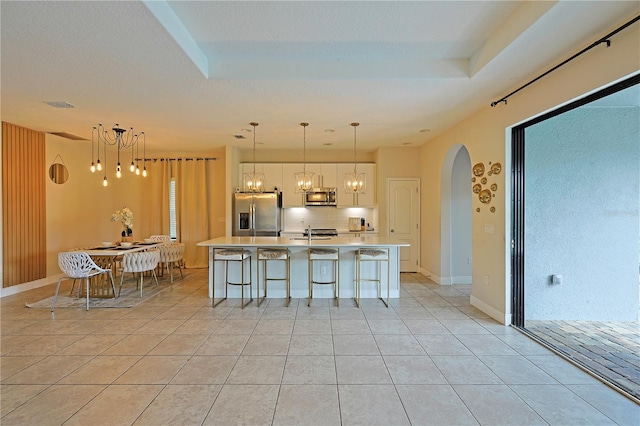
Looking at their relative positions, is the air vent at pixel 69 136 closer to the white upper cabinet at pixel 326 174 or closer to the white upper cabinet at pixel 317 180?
the white upper cabinet at pixel 317 180

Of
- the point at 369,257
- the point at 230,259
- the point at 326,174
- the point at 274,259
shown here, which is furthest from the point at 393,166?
the point at 230,259

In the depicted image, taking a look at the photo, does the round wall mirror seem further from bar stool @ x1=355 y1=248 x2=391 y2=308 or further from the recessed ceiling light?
bar stool @ x1=355 y1=248 x2=391 y2=308

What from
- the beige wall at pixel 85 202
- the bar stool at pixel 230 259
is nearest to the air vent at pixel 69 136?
the beige wall at pixel 85 202

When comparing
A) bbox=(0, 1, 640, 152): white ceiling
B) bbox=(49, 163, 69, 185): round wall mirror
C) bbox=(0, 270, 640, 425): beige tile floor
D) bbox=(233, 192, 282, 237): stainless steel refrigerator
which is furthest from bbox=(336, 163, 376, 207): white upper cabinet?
bbox=(49, 163, 69, 185): round wall mirror

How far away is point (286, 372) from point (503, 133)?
3.73m

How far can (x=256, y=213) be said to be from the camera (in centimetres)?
704

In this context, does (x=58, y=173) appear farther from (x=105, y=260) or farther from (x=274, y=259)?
(x=274, y=259)

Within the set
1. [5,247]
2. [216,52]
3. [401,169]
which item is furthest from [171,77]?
[401,169]

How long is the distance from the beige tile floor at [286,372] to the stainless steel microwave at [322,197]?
10.9 feet

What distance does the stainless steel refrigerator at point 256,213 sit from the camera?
7.05 metres

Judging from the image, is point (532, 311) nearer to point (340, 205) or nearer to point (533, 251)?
point (533, 251)

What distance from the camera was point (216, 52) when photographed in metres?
3.33

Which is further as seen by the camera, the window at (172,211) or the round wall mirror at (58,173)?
the window at (172,211)

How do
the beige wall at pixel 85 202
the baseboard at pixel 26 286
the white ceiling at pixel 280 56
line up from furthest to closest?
the beige wall at pixel 85 202 < the baseboard at pixel 26 286 < the white ceiling at pixel 280 56
